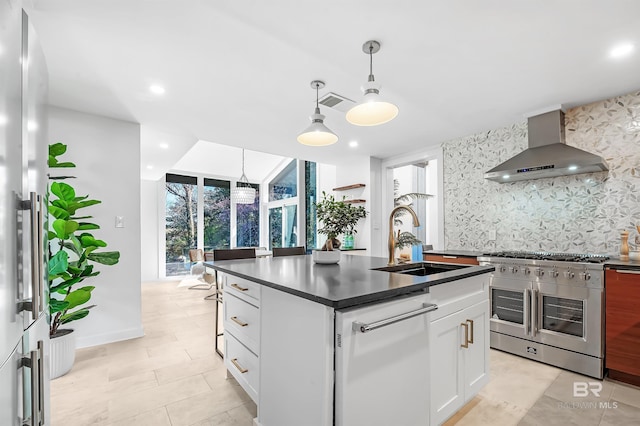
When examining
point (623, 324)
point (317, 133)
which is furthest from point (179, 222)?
point (623, 324)

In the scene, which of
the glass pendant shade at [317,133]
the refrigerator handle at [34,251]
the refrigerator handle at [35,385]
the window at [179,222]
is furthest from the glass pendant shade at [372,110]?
the window at [179,222]

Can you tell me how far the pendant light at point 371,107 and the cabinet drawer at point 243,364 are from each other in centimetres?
161

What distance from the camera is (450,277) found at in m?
1.62

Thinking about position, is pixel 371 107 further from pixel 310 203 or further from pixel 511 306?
pixel 310 203

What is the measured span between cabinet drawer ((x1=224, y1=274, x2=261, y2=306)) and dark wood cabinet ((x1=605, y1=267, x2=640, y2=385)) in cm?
264

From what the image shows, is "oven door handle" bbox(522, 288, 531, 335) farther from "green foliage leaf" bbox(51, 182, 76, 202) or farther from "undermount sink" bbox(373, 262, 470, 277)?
"green foliage leaf" bbox(51, 182, 76, 202)

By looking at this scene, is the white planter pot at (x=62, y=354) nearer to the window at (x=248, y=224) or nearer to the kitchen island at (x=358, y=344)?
the kitchen island at (x=358, y=344)

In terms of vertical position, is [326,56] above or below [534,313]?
above

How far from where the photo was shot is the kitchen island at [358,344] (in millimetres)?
1192

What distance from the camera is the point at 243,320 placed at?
189 centimetres

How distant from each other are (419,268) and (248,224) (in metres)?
6.66

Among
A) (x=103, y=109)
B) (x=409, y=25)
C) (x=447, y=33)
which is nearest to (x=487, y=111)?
(x=447, y=33)

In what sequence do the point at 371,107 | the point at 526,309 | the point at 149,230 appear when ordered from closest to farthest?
the point at 371,107
the point at 526,309
the point at 149,230

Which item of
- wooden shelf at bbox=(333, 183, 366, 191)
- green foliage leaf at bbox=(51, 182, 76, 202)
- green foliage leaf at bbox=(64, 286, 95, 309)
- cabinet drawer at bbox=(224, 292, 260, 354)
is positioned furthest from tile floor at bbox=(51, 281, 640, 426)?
wooden shelf at bbox=(333, 183, 366, 191)
